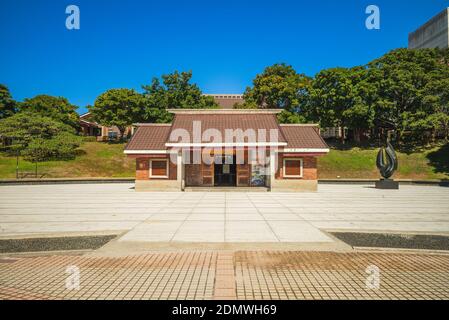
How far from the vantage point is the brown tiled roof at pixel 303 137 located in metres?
21.3

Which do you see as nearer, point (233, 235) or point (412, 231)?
point (233, 235)

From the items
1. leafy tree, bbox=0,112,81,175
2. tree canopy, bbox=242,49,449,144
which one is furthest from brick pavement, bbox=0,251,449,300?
tree canopy, bbox=242,49,449,144

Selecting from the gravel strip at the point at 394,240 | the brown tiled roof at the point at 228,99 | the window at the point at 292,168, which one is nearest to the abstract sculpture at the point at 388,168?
the window at the point at 292,168

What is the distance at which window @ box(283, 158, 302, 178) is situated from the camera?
21.2 m

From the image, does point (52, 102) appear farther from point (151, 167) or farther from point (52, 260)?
point (52, 260)

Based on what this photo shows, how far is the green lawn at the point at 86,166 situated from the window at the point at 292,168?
21425mm

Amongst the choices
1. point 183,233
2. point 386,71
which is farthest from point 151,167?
point 386,71

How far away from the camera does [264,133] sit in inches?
820

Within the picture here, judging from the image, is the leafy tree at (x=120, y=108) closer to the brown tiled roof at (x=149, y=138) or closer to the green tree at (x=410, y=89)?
the brown tiled roof at (x=149, y=138)

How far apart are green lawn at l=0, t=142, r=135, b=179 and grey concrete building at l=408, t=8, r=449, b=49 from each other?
2286 inches

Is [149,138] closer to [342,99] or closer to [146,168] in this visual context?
[146,168]

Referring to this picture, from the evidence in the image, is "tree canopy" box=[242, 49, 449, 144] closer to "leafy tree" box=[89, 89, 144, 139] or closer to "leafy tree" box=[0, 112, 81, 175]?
"leafy tree" box=[89, 89, 144, 139]
